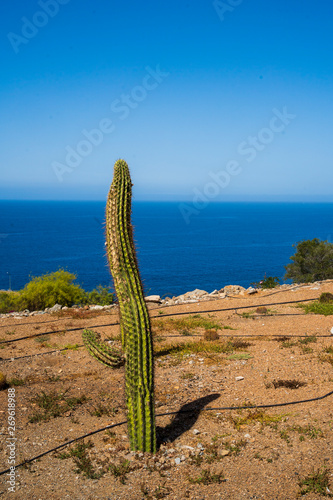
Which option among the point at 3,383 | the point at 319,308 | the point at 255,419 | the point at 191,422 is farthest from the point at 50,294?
the point at 255,419

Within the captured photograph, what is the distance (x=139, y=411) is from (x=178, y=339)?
7.00 meters

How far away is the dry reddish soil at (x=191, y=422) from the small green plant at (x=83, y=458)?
27mm

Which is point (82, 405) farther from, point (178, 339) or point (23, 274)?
point (23, 274)

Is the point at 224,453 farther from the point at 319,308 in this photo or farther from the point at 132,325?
the point at 319,308

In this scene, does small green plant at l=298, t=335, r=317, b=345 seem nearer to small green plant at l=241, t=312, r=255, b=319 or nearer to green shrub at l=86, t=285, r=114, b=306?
small green plant at l=241, t=312, r=255, b=319

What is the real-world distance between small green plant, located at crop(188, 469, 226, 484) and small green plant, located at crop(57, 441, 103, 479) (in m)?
1.46

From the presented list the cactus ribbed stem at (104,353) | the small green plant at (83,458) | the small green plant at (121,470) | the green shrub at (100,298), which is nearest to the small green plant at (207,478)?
the small green plant at (121,470)

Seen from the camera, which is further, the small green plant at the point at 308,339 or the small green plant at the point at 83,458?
the small green plant at the point at 308,339

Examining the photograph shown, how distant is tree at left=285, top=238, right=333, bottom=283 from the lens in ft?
96.3

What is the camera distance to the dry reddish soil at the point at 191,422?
577 cm

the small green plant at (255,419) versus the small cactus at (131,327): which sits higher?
the small cactus at (131,327)

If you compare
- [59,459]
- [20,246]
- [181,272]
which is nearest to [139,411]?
[59,459]

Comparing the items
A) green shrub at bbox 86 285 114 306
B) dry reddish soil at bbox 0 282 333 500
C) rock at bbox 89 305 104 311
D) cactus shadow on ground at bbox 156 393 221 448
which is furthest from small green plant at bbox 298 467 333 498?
green shrub at bbox 86 285 114 306

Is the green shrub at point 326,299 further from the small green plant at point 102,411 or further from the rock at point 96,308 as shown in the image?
the small green plant at point 102,411
